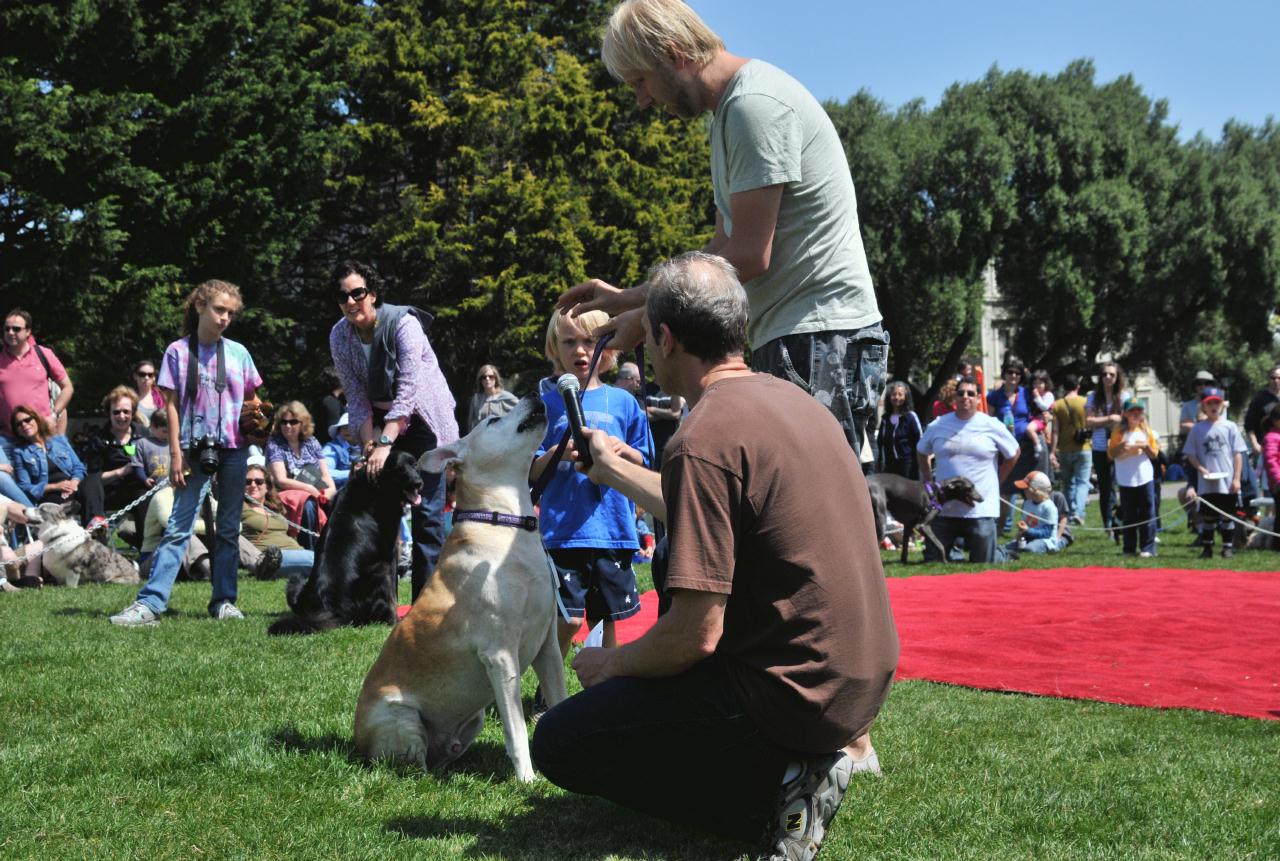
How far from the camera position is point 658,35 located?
3.62 metres

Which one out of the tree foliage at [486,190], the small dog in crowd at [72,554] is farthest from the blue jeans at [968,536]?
the tree foliage at [486,190]

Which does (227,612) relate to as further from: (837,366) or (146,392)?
(146,392)

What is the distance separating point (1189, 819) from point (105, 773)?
141 inches

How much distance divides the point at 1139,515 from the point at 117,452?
38.1 ft

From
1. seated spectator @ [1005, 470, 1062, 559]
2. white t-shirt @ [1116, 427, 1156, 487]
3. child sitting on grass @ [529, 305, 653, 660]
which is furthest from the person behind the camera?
seated spectator @ [1005, 470, 1062, 559]

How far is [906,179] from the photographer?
35125 millimetres

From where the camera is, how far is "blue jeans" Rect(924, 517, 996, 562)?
40.6 ft

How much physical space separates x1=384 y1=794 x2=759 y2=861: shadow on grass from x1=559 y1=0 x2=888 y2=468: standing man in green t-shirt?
133cm

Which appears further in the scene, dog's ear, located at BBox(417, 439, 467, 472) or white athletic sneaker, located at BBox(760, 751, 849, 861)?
dog's ear, located at BBox(417, 439, 467, 472)

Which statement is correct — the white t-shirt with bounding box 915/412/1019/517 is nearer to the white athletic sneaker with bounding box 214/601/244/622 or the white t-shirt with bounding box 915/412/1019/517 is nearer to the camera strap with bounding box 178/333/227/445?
the white athletic sneaker with bounding box 214/601/244/622

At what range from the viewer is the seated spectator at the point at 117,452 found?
12539 millimetres

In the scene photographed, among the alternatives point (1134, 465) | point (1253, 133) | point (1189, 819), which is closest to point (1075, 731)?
point (1189, 819)

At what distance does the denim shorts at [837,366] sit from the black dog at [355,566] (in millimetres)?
3916

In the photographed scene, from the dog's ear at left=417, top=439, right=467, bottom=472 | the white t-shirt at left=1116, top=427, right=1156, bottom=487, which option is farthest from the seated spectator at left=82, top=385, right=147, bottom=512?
the white t-shirt at left=1116, top=427, right=1156, bottom=487
